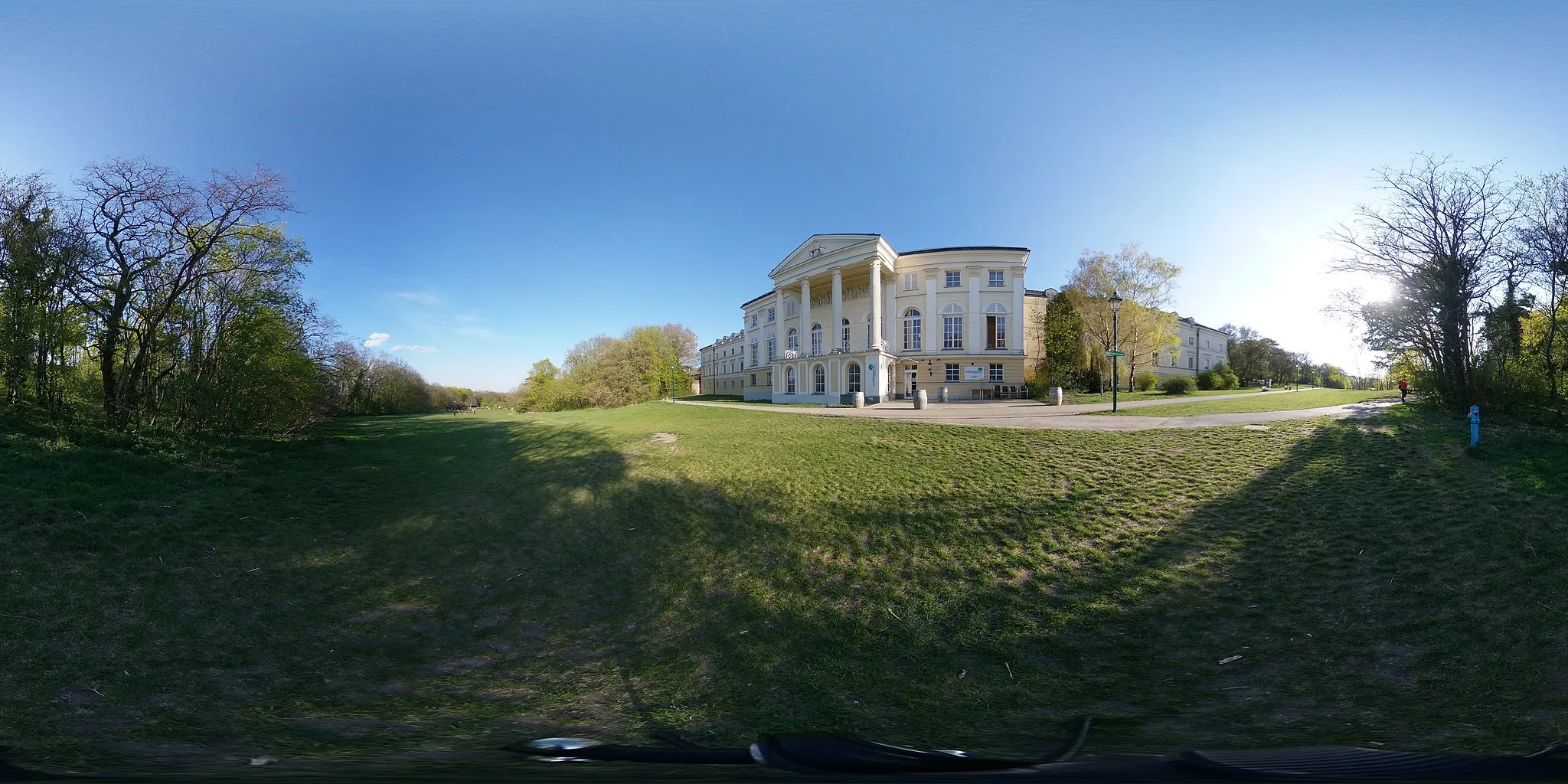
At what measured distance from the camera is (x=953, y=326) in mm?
37969

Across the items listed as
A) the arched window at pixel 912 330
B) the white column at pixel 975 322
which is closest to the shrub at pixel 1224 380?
the white column at pixel 975 322

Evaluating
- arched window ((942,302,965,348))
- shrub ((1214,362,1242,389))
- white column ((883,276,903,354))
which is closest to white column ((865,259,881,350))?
white column ((883,276,903,354))

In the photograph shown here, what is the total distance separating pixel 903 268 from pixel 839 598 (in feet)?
118

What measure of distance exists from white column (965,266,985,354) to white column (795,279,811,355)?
11092 mm

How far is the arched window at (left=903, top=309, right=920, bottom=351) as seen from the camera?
1524 inches

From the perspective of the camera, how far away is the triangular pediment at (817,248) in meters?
36.0

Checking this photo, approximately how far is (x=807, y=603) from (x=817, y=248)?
118 feet

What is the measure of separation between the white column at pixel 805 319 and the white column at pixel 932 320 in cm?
831

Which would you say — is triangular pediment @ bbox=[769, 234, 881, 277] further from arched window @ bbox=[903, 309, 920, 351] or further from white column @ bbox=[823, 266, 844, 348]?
arched window @ bbox=[903, 309, 920, 351]

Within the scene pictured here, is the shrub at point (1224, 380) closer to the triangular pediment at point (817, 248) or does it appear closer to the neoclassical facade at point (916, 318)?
the neoclassical facade at point (916, 318)

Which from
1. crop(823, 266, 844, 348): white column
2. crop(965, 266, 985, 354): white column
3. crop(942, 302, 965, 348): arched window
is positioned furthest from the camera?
crop(942, 302, 965, 348): arched window

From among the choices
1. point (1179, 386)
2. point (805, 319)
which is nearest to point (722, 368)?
point (805, 319)

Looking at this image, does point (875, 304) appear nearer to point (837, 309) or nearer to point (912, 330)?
point (837, 309)

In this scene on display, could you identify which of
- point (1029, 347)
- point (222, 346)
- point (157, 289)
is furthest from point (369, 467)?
point (1029, 347)
